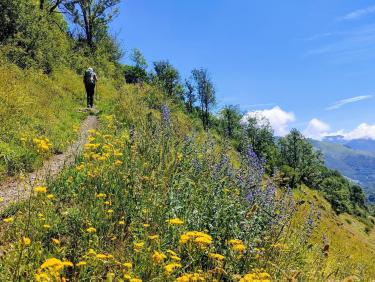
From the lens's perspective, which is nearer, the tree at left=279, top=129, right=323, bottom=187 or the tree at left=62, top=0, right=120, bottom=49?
the tree at left=62, top=0, right=120, bottom=49

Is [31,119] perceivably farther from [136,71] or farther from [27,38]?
[136,71]

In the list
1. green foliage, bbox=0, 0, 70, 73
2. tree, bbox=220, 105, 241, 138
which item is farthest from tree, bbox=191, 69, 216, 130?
green foliage, bbox=0, 0, 70, 73

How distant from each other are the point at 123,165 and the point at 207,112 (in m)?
84.1

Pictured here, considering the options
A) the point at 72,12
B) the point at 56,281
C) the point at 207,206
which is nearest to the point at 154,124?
the point at 207,206

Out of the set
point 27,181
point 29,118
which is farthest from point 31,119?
point 27,181

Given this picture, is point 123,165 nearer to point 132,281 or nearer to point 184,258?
point 184,258

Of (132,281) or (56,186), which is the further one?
(56,186)

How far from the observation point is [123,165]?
355 inches

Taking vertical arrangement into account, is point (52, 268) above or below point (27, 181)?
below

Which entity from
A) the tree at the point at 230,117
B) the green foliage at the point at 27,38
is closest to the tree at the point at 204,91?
the tree at the point at 230,117

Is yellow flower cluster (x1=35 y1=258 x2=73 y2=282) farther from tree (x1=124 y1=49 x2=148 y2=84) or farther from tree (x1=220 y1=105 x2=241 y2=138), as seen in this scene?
tree (x1=220 y1=105 x2=241 y2=138)

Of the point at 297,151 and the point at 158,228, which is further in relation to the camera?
the point at 297,151

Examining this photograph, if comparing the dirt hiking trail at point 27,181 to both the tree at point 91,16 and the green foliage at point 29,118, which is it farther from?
the tree at point 91,16

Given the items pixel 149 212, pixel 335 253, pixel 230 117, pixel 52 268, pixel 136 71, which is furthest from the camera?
pixel 230 117
